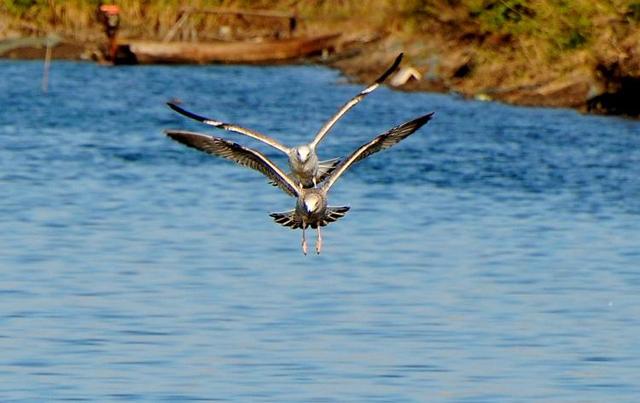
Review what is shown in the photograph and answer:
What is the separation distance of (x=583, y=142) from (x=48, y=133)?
11.8 metres

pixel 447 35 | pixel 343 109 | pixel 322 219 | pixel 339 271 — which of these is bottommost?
pixel 339 271

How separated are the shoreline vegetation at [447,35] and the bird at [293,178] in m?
24.5

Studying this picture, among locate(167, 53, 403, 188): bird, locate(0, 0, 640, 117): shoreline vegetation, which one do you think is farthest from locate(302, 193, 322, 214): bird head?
locate(0, 0, 640, 117): shoreline vegetation

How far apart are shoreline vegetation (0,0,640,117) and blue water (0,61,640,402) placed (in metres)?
2.06

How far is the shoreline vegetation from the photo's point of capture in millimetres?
38094

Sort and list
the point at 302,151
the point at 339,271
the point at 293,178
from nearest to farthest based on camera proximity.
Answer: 1. the point at 302,151
2. the point at 293,178
3. the point at 339,271

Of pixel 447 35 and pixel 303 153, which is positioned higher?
pixel 447 35

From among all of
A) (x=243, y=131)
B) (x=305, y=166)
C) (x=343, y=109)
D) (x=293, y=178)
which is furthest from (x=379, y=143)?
(x=243, y=131)

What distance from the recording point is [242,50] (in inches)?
2320

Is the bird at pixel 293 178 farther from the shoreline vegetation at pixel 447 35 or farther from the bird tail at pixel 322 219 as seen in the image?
the shoreline vegetation at pixel 447 35

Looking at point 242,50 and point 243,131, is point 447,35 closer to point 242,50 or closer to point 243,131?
point 242,50

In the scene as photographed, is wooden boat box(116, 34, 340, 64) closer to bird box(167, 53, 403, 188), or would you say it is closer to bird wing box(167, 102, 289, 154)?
bird box(167, 53, 403, 188)

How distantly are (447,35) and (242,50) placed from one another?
1428cm

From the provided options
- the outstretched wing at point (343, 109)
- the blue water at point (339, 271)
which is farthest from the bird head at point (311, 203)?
the blue water at point (339, 271)
